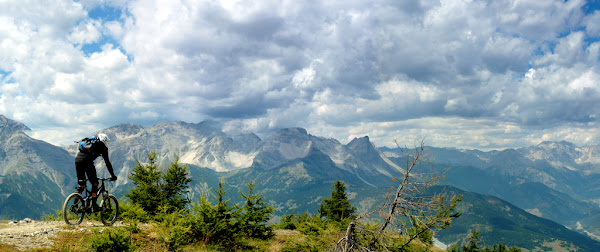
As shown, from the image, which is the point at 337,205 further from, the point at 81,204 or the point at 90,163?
the point at 90,163

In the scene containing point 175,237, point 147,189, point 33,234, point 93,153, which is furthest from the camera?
point 147,189

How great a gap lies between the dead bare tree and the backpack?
1097 cm

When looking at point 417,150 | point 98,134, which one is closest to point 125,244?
point 98,134

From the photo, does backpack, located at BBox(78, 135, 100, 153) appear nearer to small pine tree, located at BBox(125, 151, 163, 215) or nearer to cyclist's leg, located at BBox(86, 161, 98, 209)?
cyclist's leg, located at BBox(86, 161, 98, 209)

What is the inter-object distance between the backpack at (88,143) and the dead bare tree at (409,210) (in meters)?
11.0

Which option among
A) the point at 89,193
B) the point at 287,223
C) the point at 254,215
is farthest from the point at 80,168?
the point at 287,223

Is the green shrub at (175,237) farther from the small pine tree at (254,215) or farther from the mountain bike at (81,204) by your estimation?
the mountain bike at (81,204)

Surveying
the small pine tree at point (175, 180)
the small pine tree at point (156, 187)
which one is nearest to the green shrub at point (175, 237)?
the small pine tree at point (156, 187)

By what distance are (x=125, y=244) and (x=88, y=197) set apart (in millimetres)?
4681

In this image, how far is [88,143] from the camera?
12.5 metres

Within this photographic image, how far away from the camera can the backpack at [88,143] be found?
40.1 ft

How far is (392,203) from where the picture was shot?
30.5ft

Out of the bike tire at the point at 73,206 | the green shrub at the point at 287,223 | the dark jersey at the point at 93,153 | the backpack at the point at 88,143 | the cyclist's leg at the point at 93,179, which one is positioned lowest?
the green shrub at the point at 287,223

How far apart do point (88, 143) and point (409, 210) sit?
13121 mm
